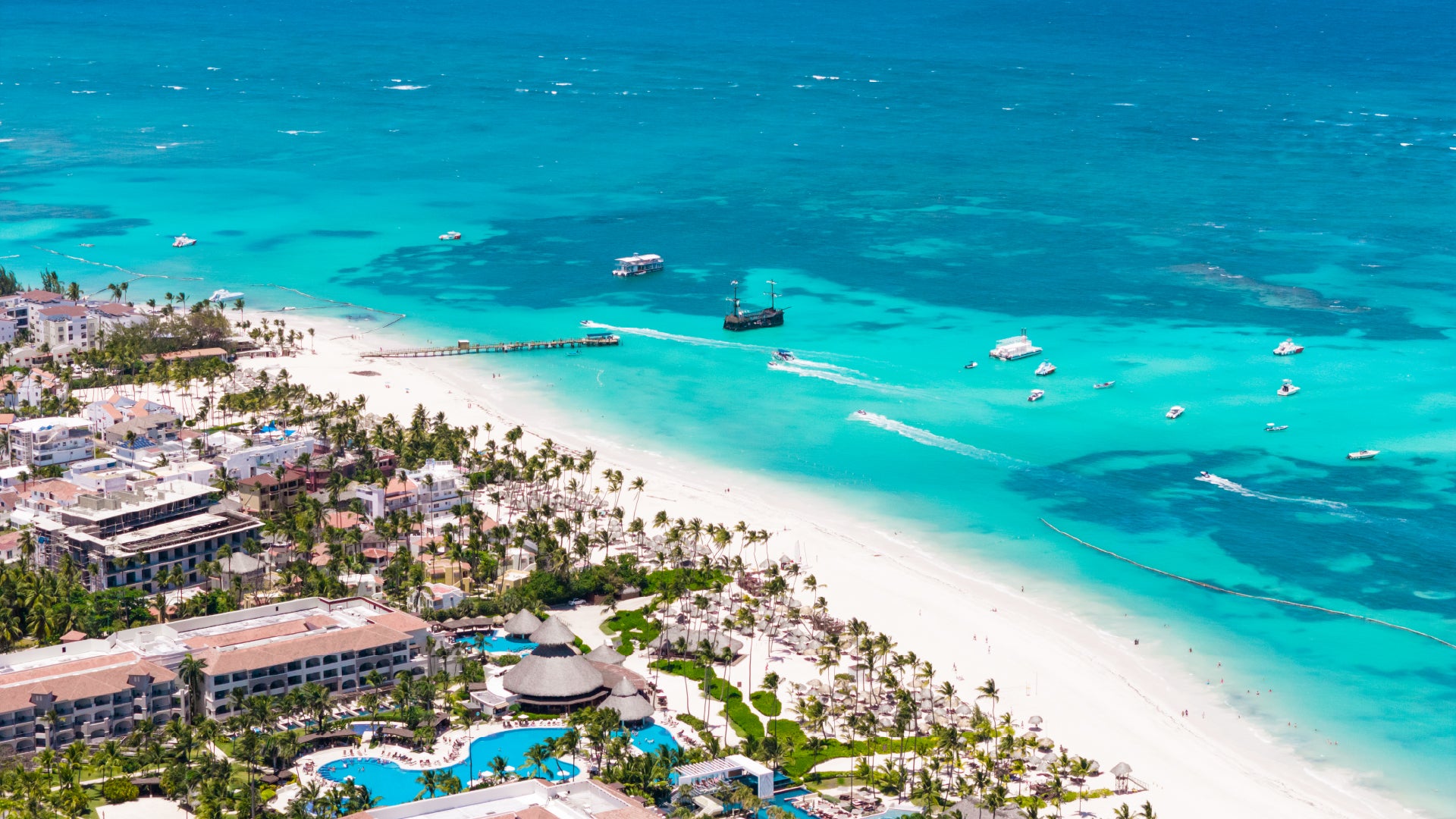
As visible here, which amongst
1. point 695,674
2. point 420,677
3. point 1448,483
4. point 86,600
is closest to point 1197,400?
point 1448,483

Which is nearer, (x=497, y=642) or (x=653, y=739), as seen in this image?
(x=653, y=739)

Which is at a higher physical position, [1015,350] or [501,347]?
[1015,350]

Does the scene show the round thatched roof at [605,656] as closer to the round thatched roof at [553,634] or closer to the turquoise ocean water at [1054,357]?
the round thatched roof at [553,634]

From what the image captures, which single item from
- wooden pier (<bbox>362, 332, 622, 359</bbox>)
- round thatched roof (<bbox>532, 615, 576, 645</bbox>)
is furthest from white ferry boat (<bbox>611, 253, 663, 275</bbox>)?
round thatched roof (<bbox>532, 615, 576, 645</bbox>)

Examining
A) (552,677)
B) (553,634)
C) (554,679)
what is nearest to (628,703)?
(554,679)

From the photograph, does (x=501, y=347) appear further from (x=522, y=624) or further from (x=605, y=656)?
(x=605, y=656)

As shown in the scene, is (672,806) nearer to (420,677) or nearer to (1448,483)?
(420,677)
